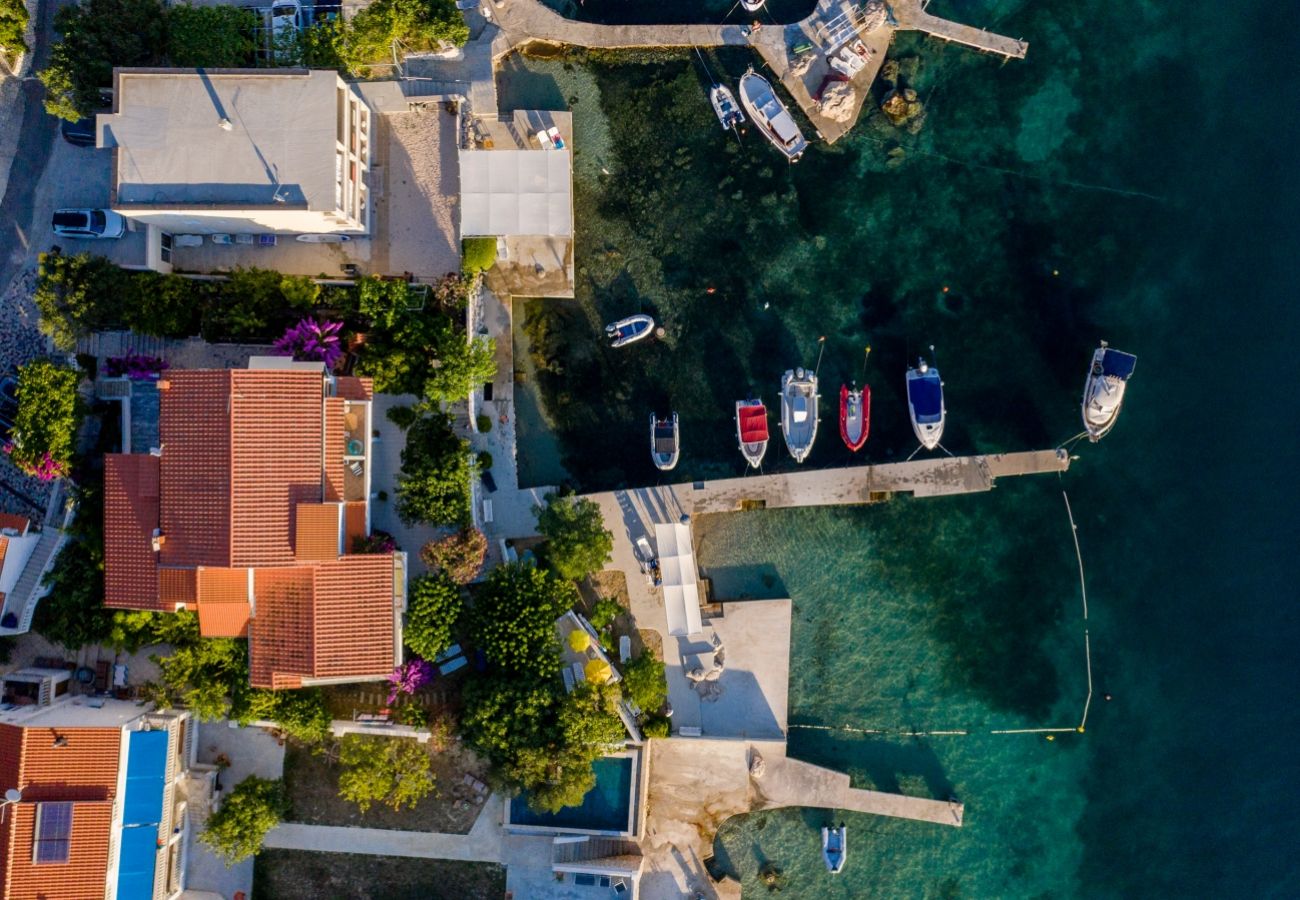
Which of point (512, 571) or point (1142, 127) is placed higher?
point (1142, 127)

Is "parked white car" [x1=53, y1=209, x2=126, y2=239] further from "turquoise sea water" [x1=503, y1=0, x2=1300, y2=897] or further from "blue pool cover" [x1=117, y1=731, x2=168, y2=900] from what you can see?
"blue pool cover" [x1=117, y1=731, x2=168, y2=900]

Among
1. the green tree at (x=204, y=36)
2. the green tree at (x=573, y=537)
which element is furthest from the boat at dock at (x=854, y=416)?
the green tree at (x=204, y=36)

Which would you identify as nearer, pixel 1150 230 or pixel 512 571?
pixel 512 571

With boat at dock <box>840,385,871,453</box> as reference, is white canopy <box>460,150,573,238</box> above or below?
above


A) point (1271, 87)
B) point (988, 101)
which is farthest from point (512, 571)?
point (1271, 87)

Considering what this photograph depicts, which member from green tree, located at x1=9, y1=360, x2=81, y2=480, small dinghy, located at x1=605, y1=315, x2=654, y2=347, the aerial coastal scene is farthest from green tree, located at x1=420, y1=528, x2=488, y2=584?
green tree, located at x1=9, y1=360, x2=81, y2=480

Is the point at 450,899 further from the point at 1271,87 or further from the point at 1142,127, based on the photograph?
the point at 1271,87
